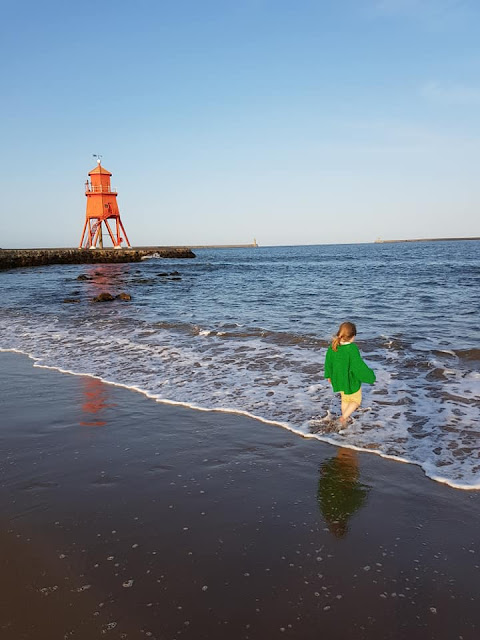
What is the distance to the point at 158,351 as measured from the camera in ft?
33.9

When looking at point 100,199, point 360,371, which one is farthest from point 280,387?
point 100,199

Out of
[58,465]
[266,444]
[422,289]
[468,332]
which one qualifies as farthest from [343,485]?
[422,289]

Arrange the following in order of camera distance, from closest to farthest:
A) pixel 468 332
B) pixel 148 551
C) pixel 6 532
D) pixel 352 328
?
pixel 148 551 → pixel 6 532 → pixel 352 328 → pixel 468 332

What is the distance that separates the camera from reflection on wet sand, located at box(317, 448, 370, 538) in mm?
3654

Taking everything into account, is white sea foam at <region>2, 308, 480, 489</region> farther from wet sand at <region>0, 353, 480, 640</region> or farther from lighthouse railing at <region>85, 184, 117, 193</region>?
lighthouse railing at <region>85, 184, 117, 193</region>

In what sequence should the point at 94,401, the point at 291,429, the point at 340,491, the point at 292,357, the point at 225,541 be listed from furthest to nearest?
the point at 292,357 → the point at 94,401 → the point at 291,429 → the point at 340,491 → the point at 225,541

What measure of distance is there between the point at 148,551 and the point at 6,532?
108cm

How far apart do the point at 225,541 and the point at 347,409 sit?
289 centimetres

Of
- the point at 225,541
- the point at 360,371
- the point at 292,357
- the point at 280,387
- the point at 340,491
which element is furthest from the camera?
the point at 292,357

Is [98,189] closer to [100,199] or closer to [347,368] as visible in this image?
[100,199]

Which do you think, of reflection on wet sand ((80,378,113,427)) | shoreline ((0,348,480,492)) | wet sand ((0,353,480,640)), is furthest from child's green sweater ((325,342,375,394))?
reflection on wet sand ((80,378,113,427))

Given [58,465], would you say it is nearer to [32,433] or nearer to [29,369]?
[32,433]

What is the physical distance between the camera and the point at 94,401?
22.2 feet

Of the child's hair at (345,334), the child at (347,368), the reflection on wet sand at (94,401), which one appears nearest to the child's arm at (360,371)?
the child at (347,368)
